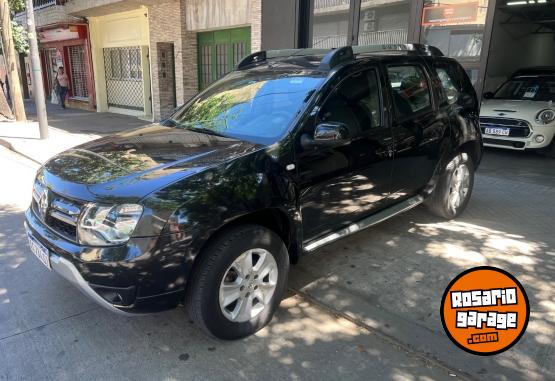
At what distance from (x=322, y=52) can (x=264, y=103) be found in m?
0.93

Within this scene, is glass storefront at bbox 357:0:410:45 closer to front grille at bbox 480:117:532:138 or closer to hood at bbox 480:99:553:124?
hood at bbox 480:99:553:124

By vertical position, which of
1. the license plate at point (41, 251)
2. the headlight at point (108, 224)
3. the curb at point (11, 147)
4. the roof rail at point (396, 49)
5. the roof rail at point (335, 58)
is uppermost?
the roof rail at point (396, 49)

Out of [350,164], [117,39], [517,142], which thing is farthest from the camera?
[117,39]

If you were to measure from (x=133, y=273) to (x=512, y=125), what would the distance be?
8125 mm

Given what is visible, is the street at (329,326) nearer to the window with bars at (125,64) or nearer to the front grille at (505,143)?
the front grille at (505,143)

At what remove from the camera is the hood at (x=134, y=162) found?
269cm

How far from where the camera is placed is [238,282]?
291cm

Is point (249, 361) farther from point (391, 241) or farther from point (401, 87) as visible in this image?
point (401, 87)

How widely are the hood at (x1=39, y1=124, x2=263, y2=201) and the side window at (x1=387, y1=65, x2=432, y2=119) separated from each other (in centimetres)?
165

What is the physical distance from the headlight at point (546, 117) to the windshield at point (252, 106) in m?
6.47

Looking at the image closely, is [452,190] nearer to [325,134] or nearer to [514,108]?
[325,134]

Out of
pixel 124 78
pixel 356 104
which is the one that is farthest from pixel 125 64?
pixel 356 104

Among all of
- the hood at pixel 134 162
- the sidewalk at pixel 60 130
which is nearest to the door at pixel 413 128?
the hood at pixel 134 162

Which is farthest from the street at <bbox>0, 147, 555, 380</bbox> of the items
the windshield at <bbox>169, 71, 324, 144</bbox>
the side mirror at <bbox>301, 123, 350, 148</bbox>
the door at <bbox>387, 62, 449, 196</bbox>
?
the windshield at <bbox>169, 71, 324, 144</bbox>
